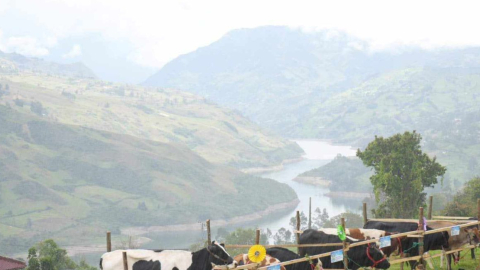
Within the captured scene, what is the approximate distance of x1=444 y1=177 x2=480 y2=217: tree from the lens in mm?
52188

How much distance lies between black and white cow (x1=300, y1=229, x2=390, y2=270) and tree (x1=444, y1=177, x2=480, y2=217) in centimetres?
3484

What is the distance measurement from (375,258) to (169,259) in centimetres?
649

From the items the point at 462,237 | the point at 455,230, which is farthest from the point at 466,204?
the point at 455,230

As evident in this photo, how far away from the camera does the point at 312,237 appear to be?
20344 millimetres

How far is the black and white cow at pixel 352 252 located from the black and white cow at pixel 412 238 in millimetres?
2399

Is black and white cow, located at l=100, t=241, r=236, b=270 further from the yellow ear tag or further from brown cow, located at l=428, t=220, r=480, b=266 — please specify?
brown cow, located at l=428, t=220, r=480, b=266

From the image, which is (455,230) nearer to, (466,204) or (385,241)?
(385,241)

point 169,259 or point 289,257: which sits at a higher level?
point 169,259

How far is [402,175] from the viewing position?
58875mm

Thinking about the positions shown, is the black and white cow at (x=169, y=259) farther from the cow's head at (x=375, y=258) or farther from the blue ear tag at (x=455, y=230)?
the blue ear tag at (x=455, y=230)

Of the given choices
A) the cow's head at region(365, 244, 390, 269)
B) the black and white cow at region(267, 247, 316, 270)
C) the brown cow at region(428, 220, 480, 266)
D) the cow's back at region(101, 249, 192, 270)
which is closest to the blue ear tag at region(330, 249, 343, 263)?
the black and white cow at region(267, 247, 316, 270)

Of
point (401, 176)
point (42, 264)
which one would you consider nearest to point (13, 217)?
point (42, 264)

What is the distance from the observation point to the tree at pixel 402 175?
57.8 m

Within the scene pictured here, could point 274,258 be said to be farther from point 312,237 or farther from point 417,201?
point 417,201
